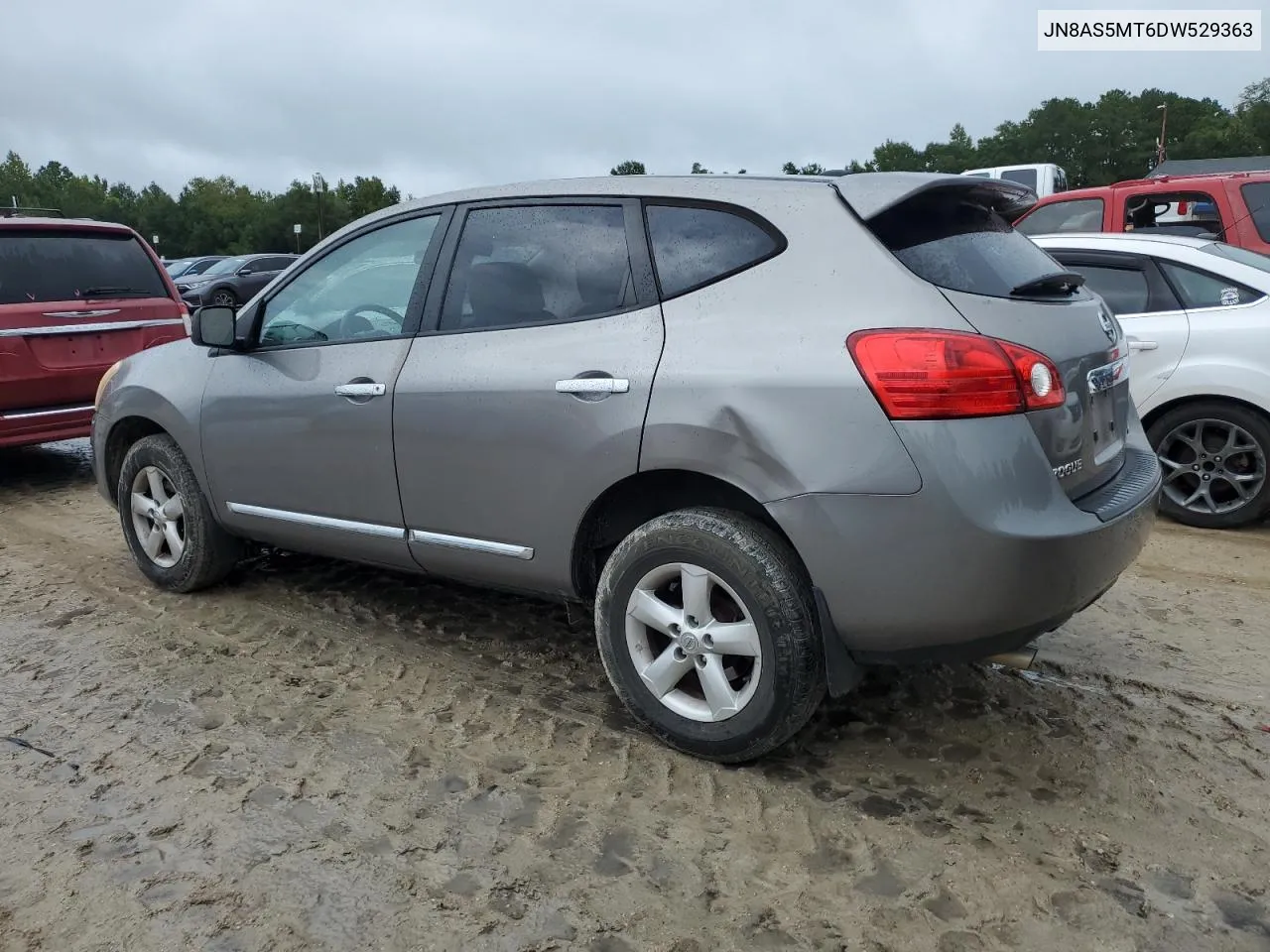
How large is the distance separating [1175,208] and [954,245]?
6.45 meters

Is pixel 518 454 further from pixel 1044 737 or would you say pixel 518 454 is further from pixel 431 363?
pixel 1044 737

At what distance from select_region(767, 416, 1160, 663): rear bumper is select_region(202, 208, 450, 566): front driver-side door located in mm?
1625

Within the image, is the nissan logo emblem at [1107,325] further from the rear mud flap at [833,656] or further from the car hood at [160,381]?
the car hood at [160,381]

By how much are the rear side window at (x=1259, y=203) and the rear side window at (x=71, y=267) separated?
26.0ft

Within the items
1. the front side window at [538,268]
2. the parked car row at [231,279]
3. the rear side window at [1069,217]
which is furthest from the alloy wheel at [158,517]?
the parked car row at [231,279]

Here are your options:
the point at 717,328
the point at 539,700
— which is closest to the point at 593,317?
the point at 717,328

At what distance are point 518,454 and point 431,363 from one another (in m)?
0.52

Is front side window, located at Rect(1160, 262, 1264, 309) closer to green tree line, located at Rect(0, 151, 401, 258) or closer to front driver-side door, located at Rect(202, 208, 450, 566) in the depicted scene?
front driver-side door, located at Rect(202, 208, 450, 566)

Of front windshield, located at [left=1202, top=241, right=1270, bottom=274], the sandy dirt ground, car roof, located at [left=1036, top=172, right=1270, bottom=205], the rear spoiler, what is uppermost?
car roof, located at [left=1036, top=172, right=1270, bottom=205]

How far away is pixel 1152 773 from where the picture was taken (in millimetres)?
3029

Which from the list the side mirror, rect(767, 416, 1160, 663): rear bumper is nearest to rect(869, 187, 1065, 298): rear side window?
rect(767, 416, 1160, 663): rear bumper

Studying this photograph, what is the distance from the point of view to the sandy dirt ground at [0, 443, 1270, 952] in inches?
95.3

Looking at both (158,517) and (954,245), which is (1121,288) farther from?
(158,517)

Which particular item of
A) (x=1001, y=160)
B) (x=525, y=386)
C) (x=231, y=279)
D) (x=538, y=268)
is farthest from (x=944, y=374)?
(x=1001, y=160)
